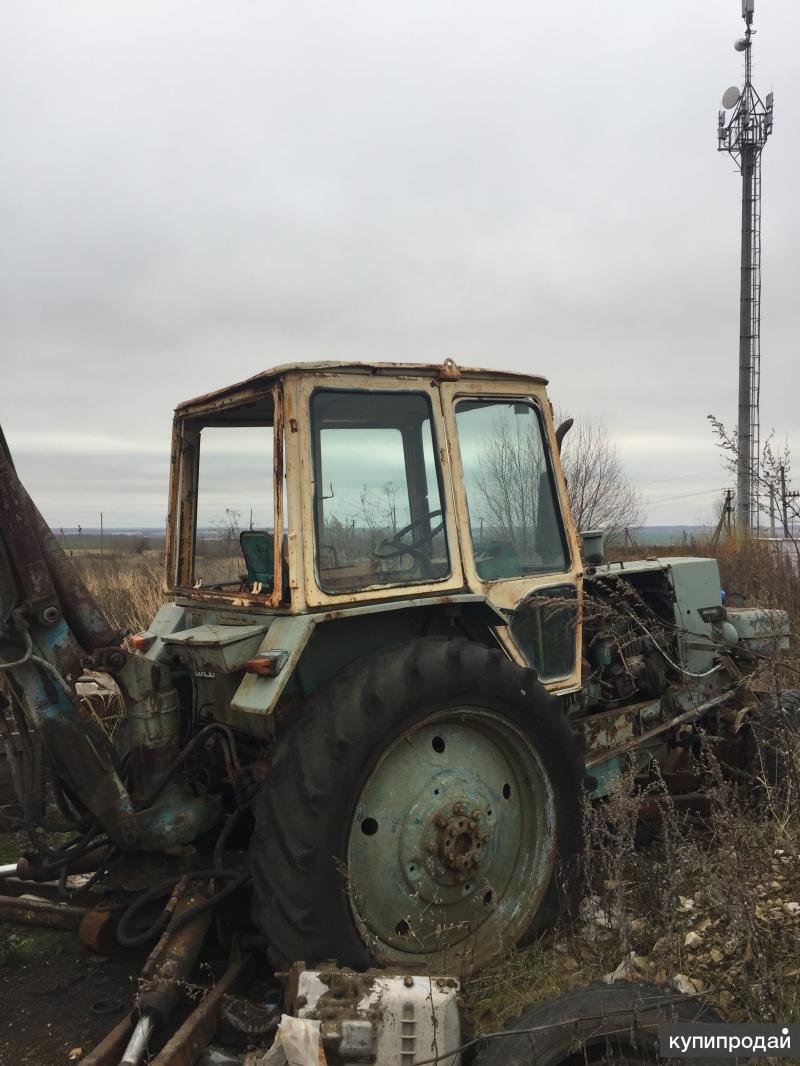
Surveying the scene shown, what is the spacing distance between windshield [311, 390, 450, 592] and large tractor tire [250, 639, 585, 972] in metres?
0.39

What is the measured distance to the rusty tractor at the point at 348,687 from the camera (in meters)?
2.86

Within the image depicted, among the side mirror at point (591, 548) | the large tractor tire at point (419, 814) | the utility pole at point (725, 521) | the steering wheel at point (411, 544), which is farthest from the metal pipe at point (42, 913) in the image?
the utility pole at point (725, 521)

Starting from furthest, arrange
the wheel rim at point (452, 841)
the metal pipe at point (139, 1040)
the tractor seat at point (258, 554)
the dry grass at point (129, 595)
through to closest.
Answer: the dry grass at point (129, 595) < the tractor seat at point (258, 554) < the wheel rim at point (452, 841) < the metal pipe at point (139, 1040)

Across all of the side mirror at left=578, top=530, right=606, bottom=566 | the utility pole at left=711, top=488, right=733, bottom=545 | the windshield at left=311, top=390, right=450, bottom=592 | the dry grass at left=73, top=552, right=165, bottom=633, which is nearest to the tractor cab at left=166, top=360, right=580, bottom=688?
the windshield at left=311, top=390, right=450, bottom=592

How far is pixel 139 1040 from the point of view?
99.3 inches

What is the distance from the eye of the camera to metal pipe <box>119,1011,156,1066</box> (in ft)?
8.05

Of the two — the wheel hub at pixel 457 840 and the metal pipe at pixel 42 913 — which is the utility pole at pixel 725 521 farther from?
the metal pipe at pixel 42 913

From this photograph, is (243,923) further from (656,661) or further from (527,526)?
(656,661)

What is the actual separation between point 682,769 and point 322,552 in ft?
9.98

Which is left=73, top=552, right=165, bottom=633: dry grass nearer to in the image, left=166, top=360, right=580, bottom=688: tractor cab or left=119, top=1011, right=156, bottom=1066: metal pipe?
left=166, top=360, right=580, bottom=688: tractor cab

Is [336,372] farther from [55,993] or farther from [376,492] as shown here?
[55,993]

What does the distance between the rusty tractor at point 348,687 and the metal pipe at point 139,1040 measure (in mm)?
434

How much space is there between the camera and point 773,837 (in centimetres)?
391

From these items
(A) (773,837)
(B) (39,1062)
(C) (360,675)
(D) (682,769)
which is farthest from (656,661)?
(B) (39,1062)
